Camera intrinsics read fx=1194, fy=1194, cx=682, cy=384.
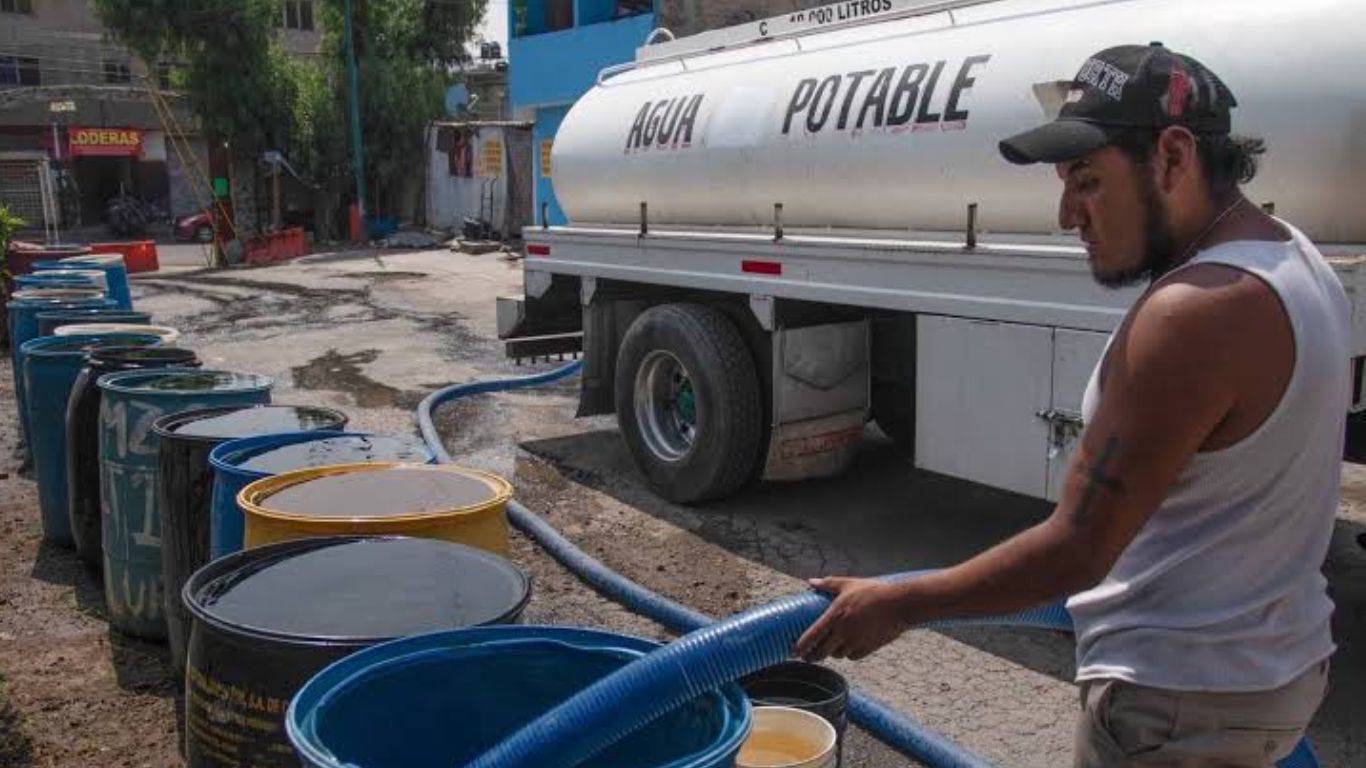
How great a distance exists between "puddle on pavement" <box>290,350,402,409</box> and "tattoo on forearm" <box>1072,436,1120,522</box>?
8.11 meters

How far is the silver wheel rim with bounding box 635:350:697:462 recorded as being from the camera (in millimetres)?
6840

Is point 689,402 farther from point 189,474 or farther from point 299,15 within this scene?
point 299,15

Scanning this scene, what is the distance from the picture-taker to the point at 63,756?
3.75 metres

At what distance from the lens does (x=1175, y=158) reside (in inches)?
67.7

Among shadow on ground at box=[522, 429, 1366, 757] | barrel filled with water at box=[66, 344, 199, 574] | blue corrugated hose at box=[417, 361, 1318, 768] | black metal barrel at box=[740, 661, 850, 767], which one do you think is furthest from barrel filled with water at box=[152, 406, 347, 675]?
shadow on ground at box=[522, 429, 1366, 757]

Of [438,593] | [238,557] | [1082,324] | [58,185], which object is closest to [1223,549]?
[438,593]

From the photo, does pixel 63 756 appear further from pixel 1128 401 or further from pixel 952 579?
pixel 1128 401

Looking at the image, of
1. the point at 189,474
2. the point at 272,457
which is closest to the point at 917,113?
the point at 272,457

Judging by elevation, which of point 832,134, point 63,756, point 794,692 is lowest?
point 63,756

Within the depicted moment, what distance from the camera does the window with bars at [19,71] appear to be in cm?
4447

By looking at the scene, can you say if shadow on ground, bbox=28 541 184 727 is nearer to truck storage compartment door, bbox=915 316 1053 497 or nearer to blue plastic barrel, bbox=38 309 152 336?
blue plastic barrel, bbox=38 309 152 336

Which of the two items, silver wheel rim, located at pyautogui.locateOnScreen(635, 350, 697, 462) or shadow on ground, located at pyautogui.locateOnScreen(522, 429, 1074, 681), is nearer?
shadow on ground, located at pyautogui.locateOnScreen(522, 429, 1074, 681)

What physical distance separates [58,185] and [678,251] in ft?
138

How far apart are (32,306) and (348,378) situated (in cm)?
342
